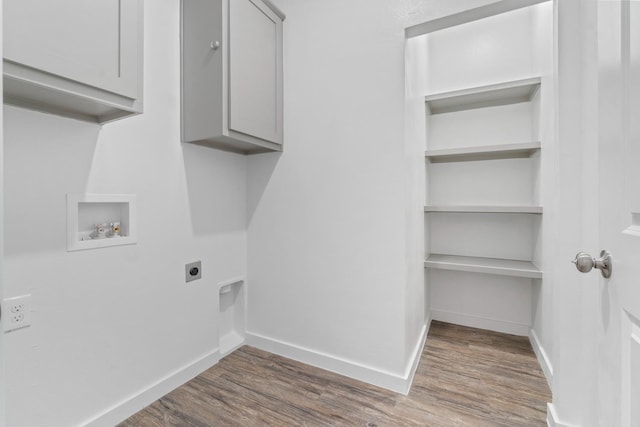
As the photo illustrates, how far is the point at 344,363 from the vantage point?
1.88 m

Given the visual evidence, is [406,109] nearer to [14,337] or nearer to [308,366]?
[308,366]

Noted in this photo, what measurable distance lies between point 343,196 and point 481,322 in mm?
1849

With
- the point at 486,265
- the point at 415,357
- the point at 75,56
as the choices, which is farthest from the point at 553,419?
the point at 75,56

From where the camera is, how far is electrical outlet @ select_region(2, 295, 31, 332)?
1.12m

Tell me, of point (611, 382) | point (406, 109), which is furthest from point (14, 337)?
point (406, 109)

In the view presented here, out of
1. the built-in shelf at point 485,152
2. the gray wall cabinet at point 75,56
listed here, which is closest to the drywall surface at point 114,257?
the gray wall cabinet at point 75,56

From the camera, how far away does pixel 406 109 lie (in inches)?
66.6

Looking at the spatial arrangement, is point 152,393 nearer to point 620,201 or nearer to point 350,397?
point 350,397

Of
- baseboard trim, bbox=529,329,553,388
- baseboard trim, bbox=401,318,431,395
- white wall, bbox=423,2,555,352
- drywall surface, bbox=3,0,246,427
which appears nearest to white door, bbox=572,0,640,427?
baseboard trim, bbox=401,318,431,395

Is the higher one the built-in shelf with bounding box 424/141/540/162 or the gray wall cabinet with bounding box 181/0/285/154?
the gray wall cabinet with bounding box 181/0/285/154

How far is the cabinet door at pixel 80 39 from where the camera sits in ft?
3.05

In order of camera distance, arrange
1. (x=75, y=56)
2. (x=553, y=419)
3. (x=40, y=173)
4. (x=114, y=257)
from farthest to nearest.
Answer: (x=114, y=257) < (x=553, y=419) < (x=40, y=173) < (x=75, y=56)

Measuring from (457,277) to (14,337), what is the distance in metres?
2.93

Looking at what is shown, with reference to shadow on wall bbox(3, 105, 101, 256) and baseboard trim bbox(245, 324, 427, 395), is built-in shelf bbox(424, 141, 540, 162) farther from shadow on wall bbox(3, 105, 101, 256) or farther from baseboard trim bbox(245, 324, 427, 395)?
shadow on wall bbox(3, 105, 101, 256)
